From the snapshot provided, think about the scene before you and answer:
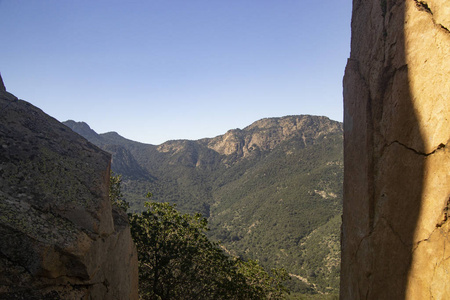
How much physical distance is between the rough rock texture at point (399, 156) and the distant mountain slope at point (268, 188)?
52.8 meters

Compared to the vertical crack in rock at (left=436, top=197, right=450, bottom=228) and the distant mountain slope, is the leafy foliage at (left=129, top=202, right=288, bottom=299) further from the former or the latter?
the distant mountain slope

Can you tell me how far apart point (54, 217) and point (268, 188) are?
11824 centimetres

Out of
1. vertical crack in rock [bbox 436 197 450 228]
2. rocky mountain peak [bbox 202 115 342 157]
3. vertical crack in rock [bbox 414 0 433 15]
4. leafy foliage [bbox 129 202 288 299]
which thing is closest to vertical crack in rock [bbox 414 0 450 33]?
vertical crack in rock [bbox 414 0 433 15]

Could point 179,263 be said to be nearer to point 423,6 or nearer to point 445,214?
point 445,214

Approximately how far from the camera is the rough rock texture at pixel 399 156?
3.66 meters

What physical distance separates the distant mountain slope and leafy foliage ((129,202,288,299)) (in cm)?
4345

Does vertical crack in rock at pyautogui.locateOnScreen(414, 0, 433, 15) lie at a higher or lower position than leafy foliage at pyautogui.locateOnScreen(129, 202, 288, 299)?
higher

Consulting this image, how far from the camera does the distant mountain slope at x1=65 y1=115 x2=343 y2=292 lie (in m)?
70.3

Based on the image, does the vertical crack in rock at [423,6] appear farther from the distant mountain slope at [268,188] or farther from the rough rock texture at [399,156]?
the distant mountain slope at [268,188]

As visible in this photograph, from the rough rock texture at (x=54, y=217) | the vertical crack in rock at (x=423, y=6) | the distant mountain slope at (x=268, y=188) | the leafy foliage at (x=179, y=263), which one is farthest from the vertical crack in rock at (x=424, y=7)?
the distant mountain slope at (x=268, y=188)

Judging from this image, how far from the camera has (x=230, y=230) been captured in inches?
4031

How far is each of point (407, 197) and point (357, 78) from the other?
9.61 feet

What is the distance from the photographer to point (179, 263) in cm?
1417

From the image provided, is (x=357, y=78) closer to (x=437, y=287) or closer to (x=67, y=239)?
(x=437, y=287)
